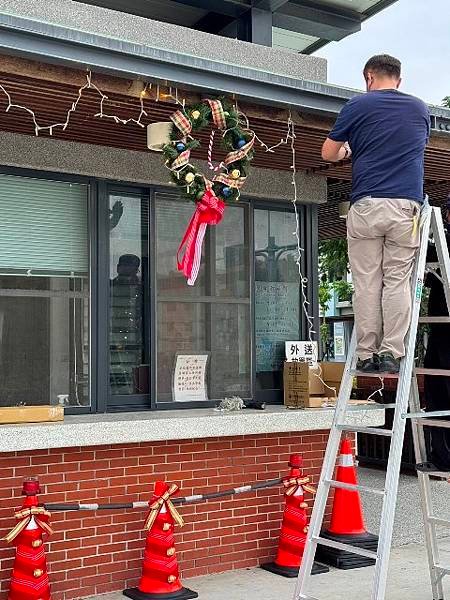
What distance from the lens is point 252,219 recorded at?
7.70 m

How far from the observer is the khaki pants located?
15.2ft

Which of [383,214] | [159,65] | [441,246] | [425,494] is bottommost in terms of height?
[425,494]

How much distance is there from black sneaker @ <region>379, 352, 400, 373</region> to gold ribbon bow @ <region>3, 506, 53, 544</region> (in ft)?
8.64

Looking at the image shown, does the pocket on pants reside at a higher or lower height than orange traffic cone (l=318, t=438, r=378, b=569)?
higher

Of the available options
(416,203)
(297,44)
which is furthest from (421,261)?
(297,44)

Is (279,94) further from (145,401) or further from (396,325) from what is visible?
(145,401)

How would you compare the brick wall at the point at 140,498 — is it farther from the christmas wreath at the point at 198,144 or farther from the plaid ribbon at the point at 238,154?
the plaid ribbon at the point at 238,154

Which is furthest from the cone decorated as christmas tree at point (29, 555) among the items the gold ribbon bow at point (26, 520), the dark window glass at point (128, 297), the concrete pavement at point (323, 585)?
the dark window glass at point (128, 297)

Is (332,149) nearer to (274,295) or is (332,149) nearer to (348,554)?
(274,295)

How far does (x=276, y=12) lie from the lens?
955 centimetres

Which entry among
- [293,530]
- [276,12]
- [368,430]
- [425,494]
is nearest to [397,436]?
[368,430]

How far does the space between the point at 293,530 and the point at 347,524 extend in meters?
0.69

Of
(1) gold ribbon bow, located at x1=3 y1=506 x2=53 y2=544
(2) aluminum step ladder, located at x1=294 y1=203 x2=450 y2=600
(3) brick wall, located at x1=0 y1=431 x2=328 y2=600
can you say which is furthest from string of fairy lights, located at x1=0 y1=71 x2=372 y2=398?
(1) gold ribbon bow, located at x1=3 y1=506 x2=53 y2=544

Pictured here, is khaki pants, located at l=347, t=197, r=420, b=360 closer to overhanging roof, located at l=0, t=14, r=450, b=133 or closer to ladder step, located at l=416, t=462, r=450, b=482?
ladder step, located at l=416, t=462, r=450, b=482
